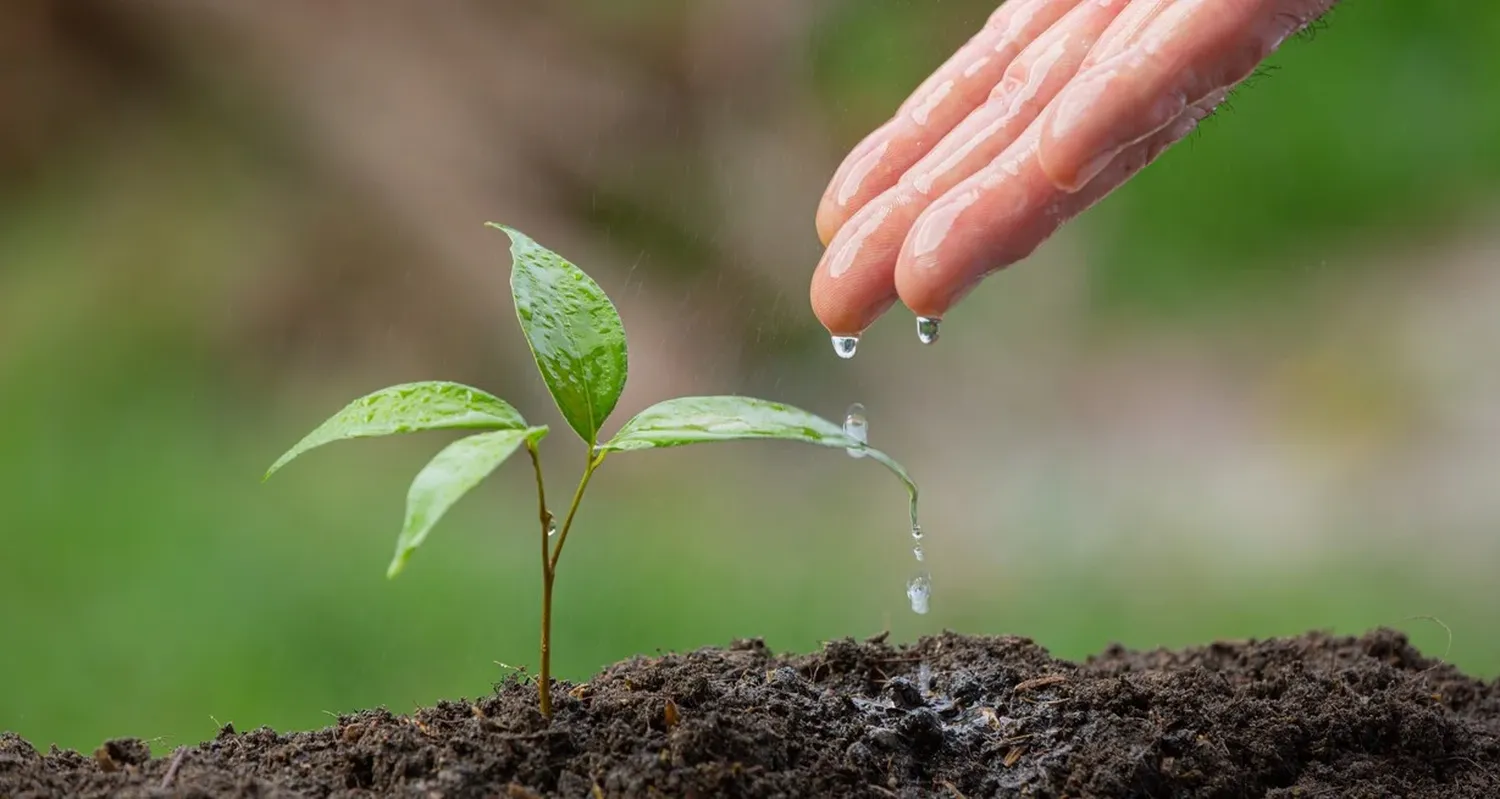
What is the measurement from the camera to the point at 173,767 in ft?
2.63

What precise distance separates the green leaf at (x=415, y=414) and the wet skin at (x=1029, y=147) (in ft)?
1.24

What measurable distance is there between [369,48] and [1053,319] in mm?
1665

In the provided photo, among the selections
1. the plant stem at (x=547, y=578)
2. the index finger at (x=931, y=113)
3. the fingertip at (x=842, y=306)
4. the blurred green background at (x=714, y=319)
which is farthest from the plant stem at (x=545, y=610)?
the blurred green background at (x=714, y=319)

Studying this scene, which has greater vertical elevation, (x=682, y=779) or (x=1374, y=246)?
(x=1374, y=246)

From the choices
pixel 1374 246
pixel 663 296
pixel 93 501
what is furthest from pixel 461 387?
pixel 1374 246

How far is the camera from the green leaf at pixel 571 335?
2.58 ft

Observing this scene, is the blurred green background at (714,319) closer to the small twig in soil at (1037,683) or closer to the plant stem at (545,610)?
the small twig in soil at (1037,683)

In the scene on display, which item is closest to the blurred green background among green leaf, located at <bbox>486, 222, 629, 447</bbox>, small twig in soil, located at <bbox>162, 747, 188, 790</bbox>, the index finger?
the index finger

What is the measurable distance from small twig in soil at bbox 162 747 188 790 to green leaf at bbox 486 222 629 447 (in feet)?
1.06

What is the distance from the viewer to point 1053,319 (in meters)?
2.90

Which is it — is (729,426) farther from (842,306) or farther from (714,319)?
(714,319)

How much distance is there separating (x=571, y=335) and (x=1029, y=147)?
0.40 meters

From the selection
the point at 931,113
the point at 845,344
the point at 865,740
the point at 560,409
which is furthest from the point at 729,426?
the point at 931,113

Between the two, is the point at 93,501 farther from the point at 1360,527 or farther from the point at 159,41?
the point at 1360,527
